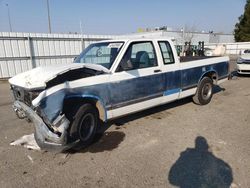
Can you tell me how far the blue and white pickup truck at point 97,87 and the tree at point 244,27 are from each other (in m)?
46.4

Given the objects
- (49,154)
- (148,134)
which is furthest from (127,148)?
(49,154)

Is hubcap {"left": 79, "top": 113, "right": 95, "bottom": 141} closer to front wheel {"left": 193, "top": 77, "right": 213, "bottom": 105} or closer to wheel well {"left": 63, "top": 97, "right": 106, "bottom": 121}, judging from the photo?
wheel well {"left": 63, "top": 97, "right": 106, "bottom": 121}

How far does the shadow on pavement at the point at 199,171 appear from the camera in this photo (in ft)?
10.2

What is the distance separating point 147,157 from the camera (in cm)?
Result: 384

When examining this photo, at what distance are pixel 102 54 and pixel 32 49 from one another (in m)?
9.77

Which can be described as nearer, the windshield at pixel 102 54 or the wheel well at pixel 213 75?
the windshield at pixel 102 54

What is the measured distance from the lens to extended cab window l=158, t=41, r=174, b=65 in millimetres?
5496

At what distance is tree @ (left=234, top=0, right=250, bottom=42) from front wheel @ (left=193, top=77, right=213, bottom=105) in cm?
4525

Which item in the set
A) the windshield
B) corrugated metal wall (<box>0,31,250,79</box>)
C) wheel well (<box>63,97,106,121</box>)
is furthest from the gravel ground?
corrugated metal wall (<box>0,31,250,79</box>)

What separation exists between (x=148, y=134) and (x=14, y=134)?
9.45 ft

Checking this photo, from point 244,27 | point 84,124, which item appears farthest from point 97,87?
point 244,27

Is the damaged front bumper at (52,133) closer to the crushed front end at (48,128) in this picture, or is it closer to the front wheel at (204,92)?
the crushed front end at (48,128)

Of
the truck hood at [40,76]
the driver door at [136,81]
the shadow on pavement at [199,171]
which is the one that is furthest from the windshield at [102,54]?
the shadow on pavement at [199,171]

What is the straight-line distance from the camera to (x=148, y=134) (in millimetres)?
4805
